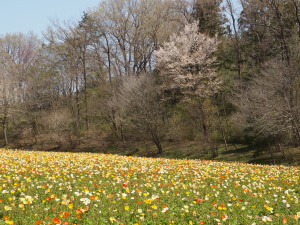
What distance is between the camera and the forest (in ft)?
72.4

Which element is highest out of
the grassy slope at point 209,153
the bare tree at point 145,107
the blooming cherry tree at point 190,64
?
the blooming cherry tree at point 190,64

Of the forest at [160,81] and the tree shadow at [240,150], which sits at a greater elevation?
the forest at [160,81]

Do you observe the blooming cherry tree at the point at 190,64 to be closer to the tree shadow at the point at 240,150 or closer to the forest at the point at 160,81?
the forest at the point at 160,81

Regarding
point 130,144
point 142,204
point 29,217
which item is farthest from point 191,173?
point 130,144

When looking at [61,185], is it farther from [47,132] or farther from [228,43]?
[228,43]

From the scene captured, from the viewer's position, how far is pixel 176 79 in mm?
28906

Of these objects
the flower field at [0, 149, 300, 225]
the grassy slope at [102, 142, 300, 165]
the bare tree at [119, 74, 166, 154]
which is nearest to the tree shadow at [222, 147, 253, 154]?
the grassy slope at [102, 142, 300, 165]

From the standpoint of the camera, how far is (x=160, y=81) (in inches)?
1294

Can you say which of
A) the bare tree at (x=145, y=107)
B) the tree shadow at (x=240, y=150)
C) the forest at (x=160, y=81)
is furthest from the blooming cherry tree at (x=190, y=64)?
the tree shadow at (x=240, y=150)

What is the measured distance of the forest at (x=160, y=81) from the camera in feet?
72.4

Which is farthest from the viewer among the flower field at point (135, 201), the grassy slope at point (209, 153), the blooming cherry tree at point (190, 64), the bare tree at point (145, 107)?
the blooming cherry tree at point (190, 64)

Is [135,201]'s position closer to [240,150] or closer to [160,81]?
[240,150]

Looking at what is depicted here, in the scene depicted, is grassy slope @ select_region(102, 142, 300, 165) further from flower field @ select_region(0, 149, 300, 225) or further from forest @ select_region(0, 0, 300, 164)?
flower field @ select_region(0, 149, 300, 225)

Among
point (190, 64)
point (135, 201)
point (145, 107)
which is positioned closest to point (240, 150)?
point (145, 107)
